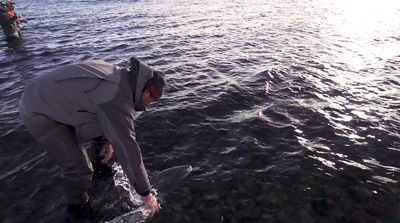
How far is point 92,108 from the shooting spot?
5.58m

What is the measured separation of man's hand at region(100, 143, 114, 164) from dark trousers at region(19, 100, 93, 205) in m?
1.45

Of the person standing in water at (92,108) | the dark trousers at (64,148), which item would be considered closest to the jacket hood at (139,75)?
the person standing in water at (92,108)

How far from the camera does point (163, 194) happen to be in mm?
7891

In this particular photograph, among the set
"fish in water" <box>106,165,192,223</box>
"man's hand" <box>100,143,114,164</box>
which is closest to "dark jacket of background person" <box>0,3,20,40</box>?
"man's hand" <box>100,143,114,164</box>

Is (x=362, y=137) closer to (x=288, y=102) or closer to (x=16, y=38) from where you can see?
(x=288, y=102)

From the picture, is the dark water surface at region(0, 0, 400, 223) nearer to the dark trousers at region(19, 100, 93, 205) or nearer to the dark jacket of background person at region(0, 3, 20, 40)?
the dark jacket of background person at region(0, 3, 20, 40)

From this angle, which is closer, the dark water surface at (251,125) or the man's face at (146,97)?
the man's face at (146,97)

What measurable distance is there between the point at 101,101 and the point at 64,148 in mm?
1487

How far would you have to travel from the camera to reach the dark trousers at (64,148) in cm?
600

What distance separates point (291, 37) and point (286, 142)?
42.9 feet

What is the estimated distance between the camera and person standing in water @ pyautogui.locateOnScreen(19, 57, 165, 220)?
533 centimetres

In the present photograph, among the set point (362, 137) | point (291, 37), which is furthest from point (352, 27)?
point (362, 137)

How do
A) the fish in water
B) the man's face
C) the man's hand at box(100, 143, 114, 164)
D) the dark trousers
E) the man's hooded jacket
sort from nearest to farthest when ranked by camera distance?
the man's hooded jacket
the man's face
the dark trousers
the fish in water
the man's hand at box(100, 143, 114, 164)

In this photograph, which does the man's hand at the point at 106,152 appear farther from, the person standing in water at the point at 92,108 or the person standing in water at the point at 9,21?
the person standing in water at the point at 9,21
